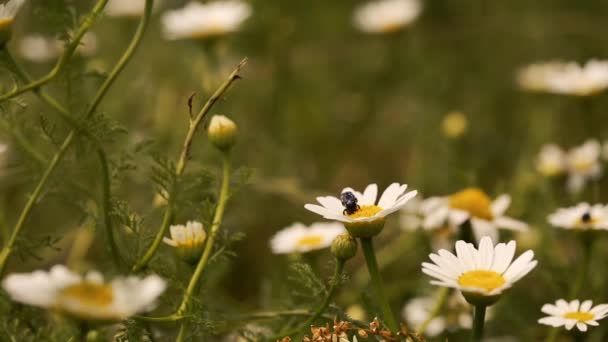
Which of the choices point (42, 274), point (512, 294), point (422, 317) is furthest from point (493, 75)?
point (42, 274)

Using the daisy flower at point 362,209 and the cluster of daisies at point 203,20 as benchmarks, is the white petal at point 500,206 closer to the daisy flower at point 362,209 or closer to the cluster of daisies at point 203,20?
the daisy flower at point 362,209

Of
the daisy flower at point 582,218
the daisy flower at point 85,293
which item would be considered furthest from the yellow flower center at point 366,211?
the daisy flower at point 582,218

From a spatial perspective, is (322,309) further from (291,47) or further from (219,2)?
(291,47)

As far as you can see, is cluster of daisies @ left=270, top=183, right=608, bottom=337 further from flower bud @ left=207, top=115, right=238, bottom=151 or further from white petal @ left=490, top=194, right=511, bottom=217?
flower bud @ left=207, top=115, right=238, bottom=151

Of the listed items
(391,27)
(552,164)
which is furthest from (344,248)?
(391,27)

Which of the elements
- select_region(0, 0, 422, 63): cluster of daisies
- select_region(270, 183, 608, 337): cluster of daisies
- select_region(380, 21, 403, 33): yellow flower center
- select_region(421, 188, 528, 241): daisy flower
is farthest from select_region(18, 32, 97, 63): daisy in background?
select_region(421, 188, 528, 241): daisy flower

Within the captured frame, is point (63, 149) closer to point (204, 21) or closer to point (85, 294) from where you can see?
point (85, 294)
